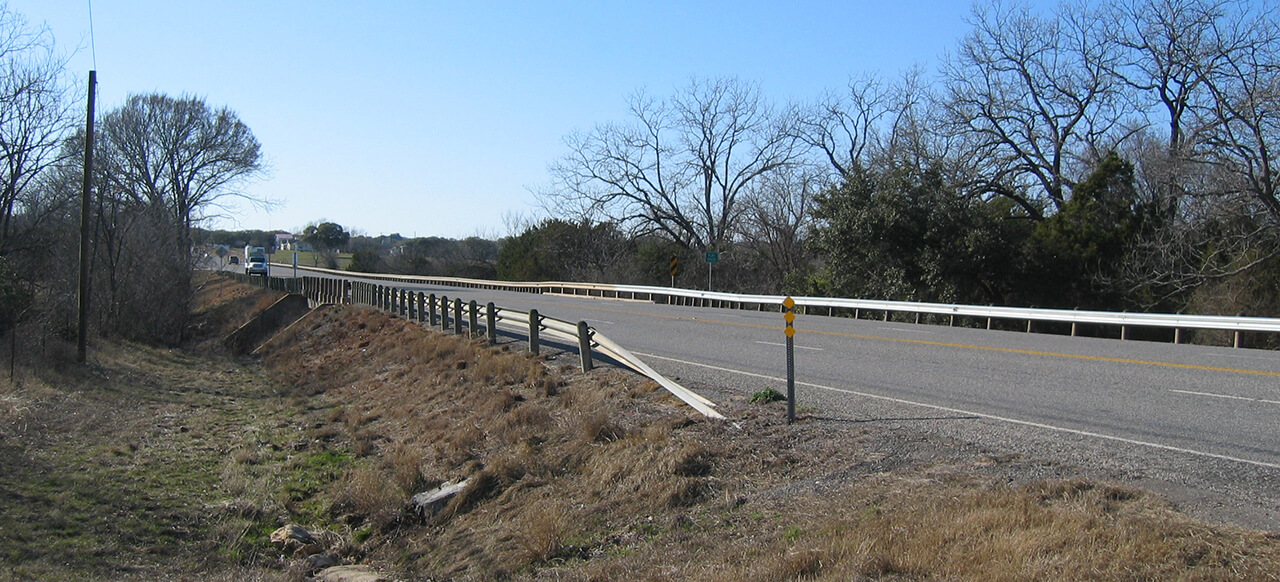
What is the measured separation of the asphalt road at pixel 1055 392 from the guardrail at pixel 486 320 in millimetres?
993

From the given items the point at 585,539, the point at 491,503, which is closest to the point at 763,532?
the point at 585,539

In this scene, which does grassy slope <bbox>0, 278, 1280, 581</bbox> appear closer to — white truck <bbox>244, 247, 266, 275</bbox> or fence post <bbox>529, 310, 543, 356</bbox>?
fence post <bbox>529, 310, 543, 356</bbox>

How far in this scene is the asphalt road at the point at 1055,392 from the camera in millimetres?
7105

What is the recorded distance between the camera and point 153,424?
1605 centimetres

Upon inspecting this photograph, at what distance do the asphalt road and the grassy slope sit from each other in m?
0.79

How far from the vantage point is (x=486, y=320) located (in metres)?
20.4

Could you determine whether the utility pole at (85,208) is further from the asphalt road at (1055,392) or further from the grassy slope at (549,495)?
the asphalt road at (1055,392)

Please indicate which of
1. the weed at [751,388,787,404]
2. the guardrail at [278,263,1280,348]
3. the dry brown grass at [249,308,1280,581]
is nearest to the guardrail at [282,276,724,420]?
the dry brown grass at [249,308,1280,581]

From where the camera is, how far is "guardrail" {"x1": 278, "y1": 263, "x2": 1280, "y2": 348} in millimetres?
17969

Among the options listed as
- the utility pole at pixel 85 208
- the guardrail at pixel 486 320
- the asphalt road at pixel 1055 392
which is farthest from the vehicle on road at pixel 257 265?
the asphalt road at pixel 1055 392

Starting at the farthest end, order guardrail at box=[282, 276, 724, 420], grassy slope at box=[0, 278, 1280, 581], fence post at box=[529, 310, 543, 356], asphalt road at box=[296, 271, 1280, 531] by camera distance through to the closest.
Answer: fence post at box=[529, 310, 543, 356] < guardrail at box=[282, 276, 724, 420] < asphalt road at box=[296, 271, 1280, 531] < grassy slope at box=[0, 278, 1280, 581]

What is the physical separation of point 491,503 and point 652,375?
3188mm

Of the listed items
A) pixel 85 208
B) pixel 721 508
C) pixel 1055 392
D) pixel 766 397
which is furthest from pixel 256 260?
pixel 721 508

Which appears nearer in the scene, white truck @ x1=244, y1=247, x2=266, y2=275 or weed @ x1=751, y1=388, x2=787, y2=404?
weed @ x1=751, y1=388, x2=787, y2=404
